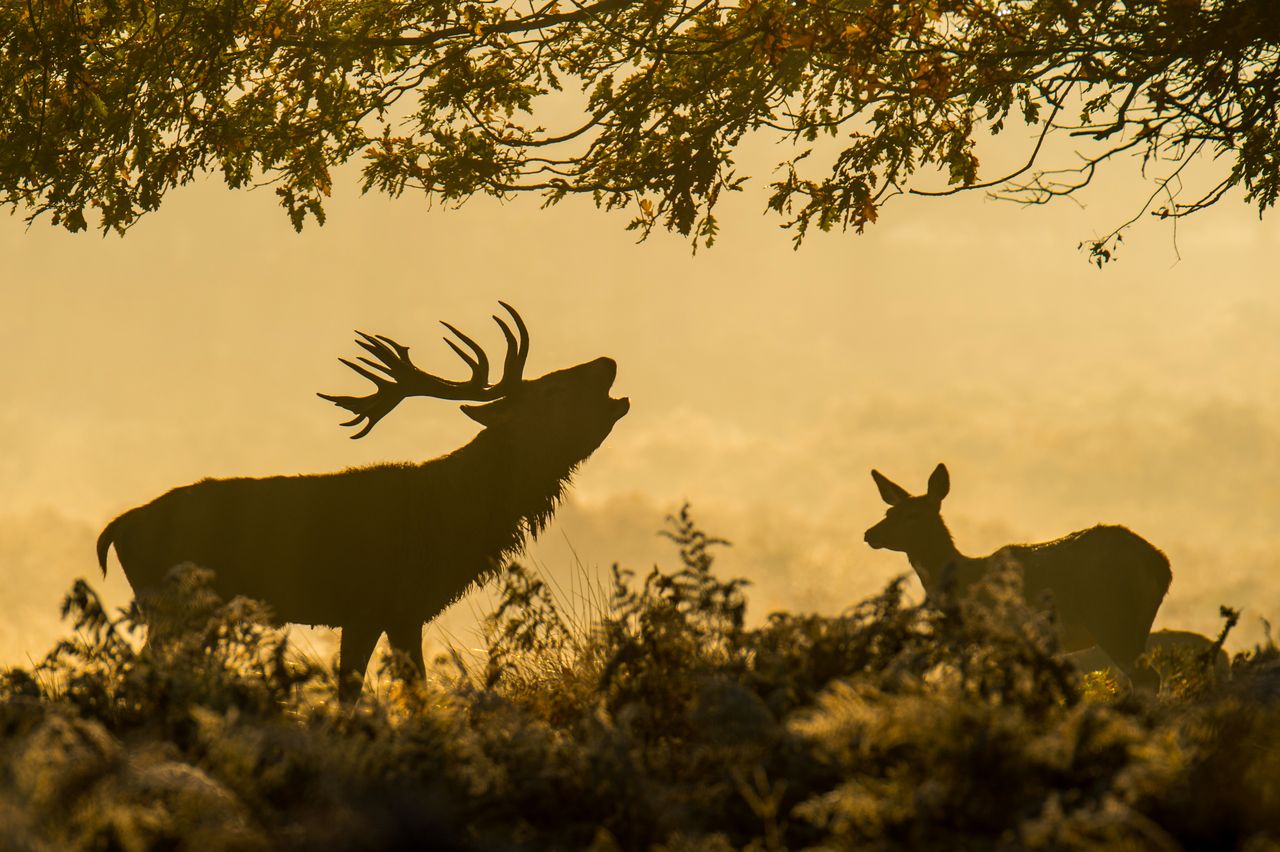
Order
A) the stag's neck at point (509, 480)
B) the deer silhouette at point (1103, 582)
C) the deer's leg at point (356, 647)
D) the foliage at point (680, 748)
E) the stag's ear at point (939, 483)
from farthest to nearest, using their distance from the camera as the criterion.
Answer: the stag's ear at point (939, 483) → the deer silhouette at point (1103, 582) → the stag's neck at point (509, 480) → the deer's leg at point (356, 647) → the foliage at point (680, 748)

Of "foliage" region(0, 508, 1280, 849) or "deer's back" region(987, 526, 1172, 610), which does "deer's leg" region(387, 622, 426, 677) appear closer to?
"foliage" region(0, 508, 1280, 849)

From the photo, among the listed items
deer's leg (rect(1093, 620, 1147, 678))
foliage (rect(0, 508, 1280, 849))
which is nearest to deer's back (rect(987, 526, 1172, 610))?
deer's leg (rect(1093, 620, 1147, 678))

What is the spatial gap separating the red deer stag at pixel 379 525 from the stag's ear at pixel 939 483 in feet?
15.2

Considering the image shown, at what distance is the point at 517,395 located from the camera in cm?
1100

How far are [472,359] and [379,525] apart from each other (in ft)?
5.45

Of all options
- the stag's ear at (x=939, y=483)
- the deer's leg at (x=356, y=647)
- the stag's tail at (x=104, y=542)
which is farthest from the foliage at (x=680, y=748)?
the stag's ear at (x=939, y=483)

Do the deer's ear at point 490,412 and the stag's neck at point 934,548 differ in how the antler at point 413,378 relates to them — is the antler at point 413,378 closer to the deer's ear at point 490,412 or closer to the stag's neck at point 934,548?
the deer's ear at point 490,412

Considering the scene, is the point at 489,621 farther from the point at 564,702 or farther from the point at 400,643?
the point at 400,643

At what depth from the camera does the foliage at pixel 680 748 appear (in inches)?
143

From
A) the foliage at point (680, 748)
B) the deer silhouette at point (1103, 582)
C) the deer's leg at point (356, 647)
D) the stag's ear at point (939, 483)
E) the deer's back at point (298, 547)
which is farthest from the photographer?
the stag's ear at point (939, 483)

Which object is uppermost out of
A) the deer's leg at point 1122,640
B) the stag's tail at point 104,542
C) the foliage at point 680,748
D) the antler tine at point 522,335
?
the antler tine at point 522,335

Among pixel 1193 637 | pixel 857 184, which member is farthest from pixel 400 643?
pixel 1193 637

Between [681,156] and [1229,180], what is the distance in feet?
14.3

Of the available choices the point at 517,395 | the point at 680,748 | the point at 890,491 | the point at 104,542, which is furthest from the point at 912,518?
the point at 680,748
